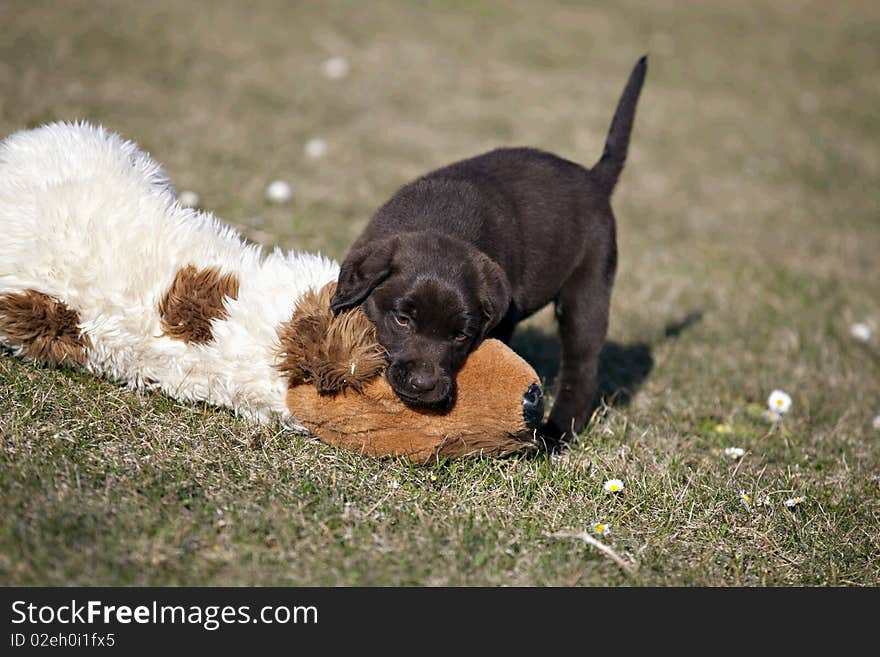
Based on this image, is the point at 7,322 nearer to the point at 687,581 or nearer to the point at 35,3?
the point at 687,581

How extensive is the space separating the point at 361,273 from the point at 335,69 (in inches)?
285

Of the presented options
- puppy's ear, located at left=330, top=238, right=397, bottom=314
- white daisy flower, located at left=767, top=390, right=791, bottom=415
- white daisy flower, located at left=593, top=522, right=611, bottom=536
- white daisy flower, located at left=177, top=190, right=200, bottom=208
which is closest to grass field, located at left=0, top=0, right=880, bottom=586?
white daisy flower, located at left=593, top=522, right=611, bottom=536

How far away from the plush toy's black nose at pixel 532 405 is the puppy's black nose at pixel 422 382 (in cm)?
28

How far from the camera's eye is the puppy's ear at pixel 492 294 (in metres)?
3.04

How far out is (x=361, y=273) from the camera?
2.92 m

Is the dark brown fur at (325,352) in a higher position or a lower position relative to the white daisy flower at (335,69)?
lower

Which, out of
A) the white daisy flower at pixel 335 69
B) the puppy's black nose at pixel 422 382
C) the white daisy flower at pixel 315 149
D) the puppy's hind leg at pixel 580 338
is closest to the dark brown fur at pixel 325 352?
the puppy's black nose at pixel 422 382

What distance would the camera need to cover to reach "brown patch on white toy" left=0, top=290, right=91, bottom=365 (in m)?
2.71

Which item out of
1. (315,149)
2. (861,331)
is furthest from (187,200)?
(861,331)

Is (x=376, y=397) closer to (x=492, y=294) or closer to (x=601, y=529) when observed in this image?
(x=492, y=294)

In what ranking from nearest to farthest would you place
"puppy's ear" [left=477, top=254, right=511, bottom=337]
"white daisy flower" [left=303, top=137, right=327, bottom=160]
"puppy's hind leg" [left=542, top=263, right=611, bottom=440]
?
1. "puppy's ear" [left=477, top=254, right=511, bottom=337]
2. "puppy's hind leg" [left=542, top=263, right=611, bottom=440]
3. "white daisy flower" [left=303, top=137, right=327, bottom=160]

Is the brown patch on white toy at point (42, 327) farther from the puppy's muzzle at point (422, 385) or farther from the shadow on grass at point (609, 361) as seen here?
the shadow on grass at point (609, 361)

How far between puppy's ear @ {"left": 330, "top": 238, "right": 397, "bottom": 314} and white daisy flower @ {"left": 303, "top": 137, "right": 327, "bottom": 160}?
438cm

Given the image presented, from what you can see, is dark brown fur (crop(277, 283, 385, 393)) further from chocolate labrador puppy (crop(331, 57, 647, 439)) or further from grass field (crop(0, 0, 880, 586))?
grass field (crop(0, 0, 880, 586))
